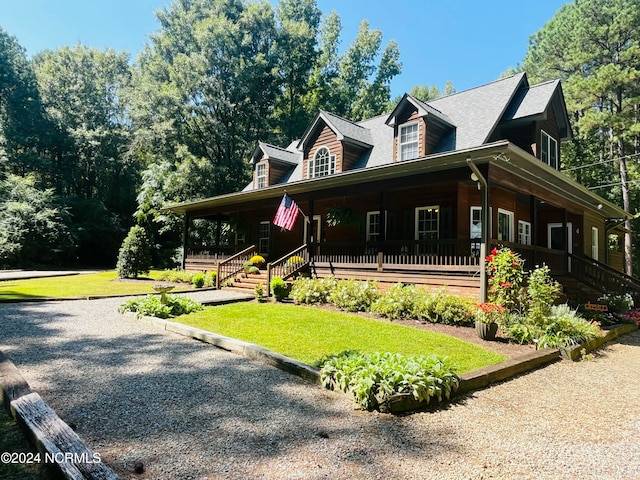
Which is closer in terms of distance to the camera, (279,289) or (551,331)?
(551,331)

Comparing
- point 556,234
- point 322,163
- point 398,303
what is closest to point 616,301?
point 556,234

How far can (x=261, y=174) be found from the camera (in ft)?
67.3

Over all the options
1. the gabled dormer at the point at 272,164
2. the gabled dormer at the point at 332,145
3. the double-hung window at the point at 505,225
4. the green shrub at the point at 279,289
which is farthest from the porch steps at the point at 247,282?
the double-hung window at the point at 505,225

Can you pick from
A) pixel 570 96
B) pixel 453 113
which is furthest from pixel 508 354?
pixel 570 96

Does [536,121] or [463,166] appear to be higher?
[536,121]

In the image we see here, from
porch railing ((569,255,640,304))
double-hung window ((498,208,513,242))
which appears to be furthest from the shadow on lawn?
porch railing ((569,255,640,304))

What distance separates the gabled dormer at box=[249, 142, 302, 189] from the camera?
19562 millimetres

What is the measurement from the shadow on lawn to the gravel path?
1 cm

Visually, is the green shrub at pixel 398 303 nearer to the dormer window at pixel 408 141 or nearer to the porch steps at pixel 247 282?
the porch steps at pixel 247 282

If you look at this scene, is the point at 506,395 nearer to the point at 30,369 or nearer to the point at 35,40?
the point at 30,369

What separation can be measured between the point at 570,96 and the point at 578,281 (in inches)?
766

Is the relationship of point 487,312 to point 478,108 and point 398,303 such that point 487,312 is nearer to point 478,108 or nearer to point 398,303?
point 398,303

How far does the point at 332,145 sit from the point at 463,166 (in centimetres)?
779

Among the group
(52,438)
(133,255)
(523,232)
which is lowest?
(52,438)
